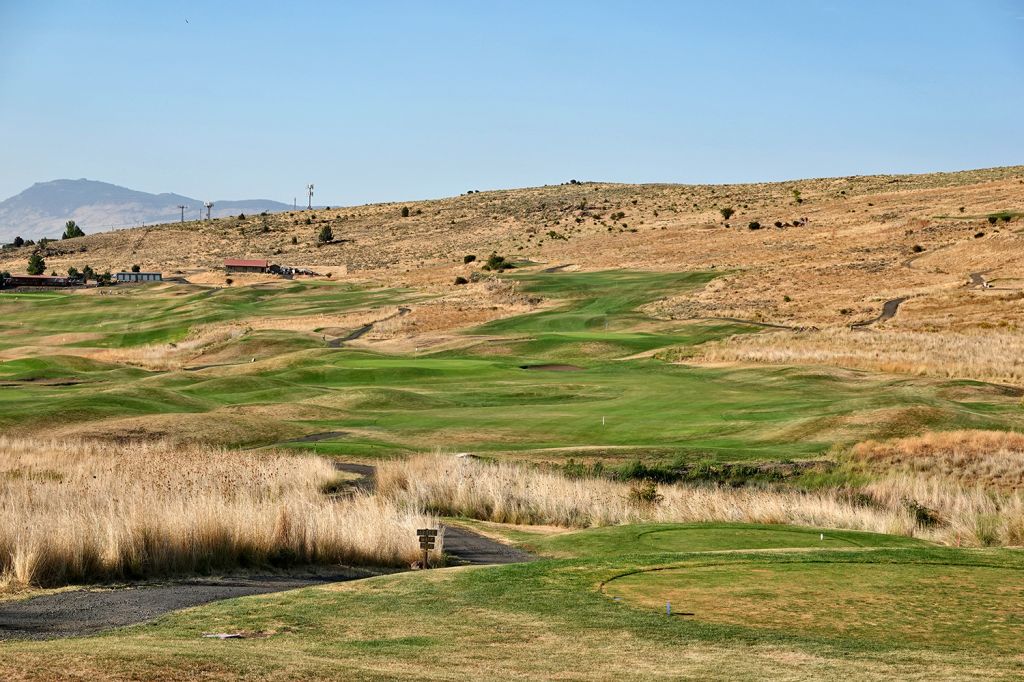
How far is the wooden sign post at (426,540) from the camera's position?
16.3 m

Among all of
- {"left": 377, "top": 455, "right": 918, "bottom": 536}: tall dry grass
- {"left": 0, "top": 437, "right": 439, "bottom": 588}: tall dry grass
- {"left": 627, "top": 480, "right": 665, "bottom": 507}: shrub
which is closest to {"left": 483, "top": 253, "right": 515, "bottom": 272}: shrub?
{"left": 377, "top": 455, "right": 918, "bottom": 536}: tall dry grass

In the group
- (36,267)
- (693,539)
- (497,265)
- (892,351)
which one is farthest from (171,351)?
(36,267)

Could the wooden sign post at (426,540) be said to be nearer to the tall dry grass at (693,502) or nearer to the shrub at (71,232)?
the tall dry grass at (693,502)

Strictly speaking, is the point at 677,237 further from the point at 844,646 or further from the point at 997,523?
the point at 844,646

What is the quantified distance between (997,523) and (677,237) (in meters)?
106

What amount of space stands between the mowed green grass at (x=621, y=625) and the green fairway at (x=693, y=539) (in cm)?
197

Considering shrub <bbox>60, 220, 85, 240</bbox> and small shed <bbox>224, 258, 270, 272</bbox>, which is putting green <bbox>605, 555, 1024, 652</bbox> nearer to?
small shed <bbox>224, 258, 270, 272</bbox>

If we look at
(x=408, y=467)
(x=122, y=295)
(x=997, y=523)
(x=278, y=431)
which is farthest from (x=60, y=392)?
(x=122, y=295)

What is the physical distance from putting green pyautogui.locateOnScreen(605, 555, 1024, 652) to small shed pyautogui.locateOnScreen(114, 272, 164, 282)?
12451 centimetres

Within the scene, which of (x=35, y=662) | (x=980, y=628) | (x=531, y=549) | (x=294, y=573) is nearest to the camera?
(x=35, y=662)

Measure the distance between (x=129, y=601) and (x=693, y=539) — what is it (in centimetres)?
889

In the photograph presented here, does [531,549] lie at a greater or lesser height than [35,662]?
lesser

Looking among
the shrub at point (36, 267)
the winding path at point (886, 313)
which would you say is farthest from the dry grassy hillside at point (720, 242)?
the shrub at point (36, 267)

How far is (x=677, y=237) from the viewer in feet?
411
